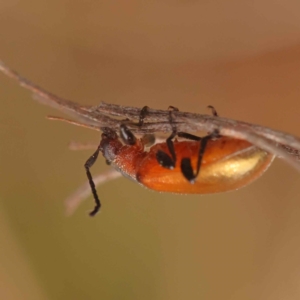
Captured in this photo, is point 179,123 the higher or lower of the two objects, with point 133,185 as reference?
higher

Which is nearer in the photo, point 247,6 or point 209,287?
point 247,6

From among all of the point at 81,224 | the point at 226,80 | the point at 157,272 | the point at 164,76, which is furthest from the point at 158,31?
the point at 157,272

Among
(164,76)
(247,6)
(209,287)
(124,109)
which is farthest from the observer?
(164,76)

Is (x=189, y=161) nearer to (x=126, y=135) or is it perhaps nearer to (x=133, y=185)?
(x=126, y=135)

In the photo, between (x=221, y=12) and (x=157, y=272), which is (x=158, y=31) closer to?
(x=221, y=12)

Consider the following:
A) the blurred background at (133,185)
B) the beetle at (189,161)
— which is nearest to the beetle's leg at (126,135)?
the beetle at (189,161)

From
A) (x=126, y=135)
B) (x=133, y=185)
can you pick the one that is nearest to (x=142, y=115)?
(x=126, y=135)

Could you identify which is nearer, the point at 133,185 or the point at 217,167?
the point at 217,167
